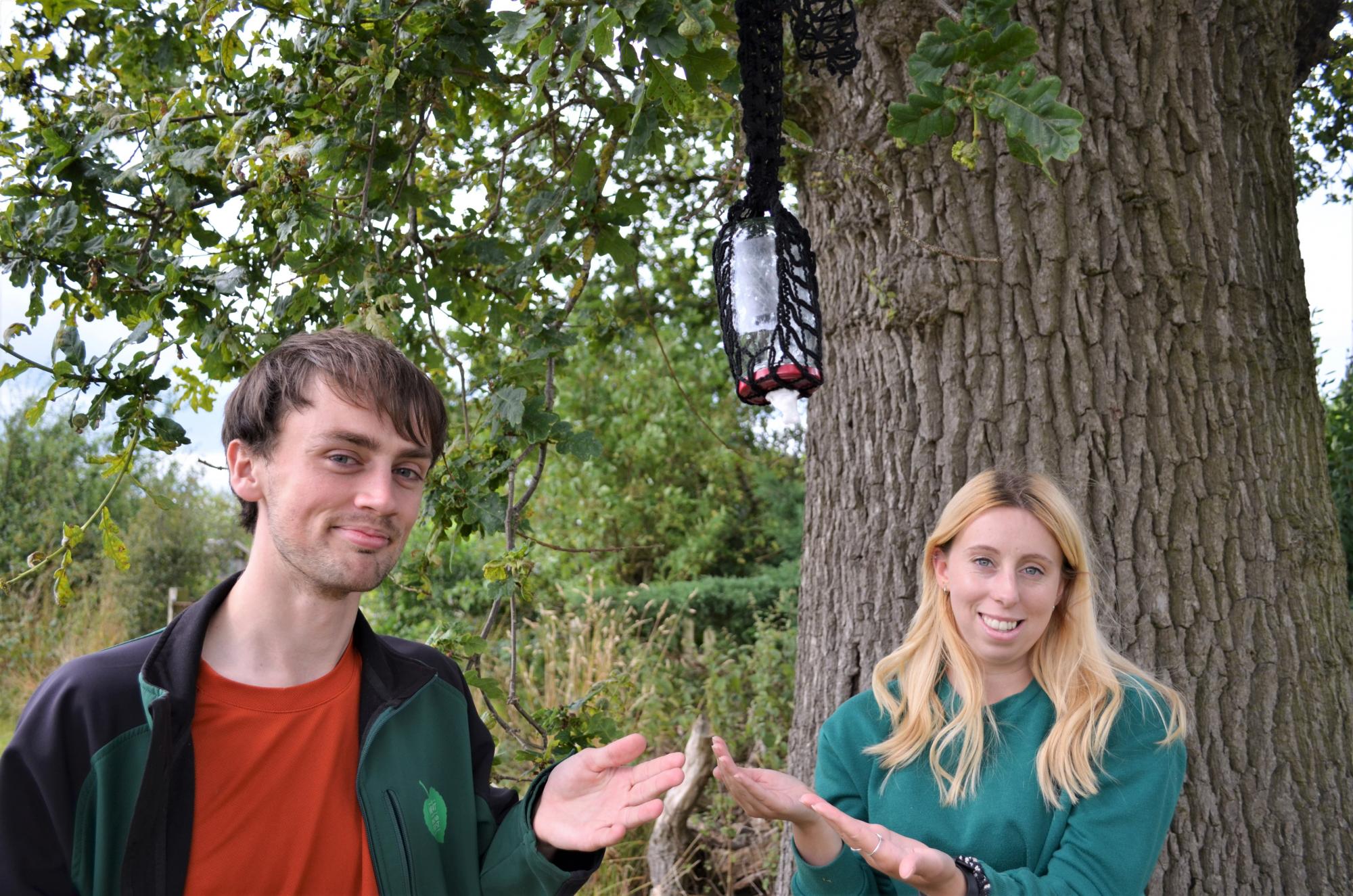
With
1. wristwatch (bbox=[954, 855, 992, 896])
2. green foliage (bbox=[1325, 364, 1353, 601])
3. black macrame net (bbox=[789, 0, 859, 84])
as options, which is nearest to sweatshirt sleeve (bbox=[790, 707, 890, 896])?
wristwatch (bbox=[954, 855, 992, 896])

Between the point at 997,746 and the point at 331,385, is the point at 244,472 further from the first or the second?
the point at 997,746

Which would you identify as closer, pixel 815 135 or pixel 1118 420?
pixel 1118 420

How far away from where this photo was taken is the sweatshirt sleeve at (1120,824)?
1.82 meters

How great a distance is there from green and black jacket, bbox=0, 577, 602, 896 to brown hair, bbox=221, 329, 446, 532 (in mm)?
275

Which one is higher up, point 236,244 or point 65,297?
point 236,244

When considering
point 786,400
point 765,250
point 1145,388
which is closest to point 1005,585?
point 786,400

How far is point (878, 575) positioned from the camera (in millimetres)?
2795

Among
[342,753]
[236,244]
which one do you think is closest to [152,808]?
[342,753]

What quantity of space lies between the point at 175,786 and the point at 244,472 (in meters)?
0.52

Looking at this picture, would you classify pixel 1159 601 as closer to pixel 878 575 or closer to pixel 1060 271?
pixel 878 575

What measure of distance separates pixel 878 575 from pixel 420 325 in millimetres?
1407

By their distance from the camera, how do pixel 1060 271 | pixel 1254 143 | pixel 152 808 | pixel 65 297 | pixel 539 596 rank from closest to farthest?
1. pixel 152 808
2. pixel 65 297
3. pixel 1060 271
4. pixel 1254 143
5. pixel 539 596

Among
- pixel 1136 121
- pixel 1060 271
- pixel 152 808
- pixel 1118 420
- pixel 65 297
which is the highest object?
pixel 1136 121

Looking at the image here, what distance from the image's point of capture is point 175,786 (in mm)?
1507
